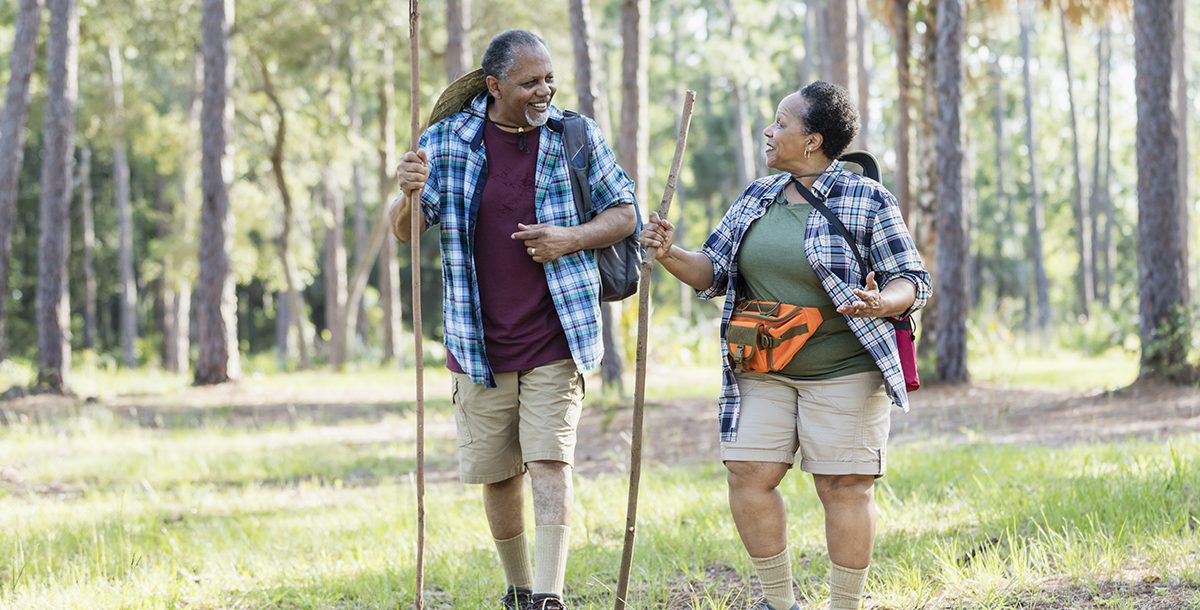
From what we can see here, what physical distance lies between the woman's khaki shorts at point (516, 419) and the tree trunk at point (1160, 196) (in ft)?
30.9

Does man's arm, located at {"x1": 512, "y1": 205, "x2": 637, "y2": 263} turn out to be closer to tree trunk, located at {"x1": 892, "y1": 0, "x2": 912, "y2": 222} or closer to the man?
the man

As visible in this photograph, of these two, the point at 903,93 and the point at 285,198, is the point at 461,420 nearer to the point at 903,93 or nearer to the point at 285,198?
the point at 903,93

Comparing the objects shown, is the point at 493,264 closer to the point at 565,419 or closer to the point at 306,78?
the point at 565,419

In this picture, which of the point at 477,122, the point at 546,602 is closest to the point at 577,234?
the point at 477,122

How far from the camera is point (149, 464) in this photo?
380 inches

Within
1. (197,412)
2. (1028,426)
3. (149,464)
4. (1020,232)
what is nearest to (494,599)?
(149,464)

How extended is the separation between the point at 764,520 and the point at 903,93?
12.7 m

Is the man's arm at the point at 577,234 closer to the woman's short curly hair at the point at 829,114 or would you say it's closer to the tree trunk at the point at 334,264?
A: the woman's short curly hair at the point at 829,114

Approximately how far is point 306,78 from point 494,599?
2060 centimetres

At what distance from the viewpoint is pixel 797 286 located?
162 inches

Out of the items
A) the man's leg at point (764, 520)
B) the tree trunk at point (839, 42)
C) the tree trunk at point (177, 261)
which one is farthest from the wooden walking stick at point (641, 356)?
the tree trunk at point (177, 261)

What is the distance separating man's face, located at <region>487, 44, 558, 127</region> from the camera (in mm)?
4215

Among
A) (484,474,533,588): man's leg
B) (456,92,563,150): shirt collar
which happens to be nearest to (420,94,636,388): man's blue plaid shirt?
(456,92,563,150): shirt collar

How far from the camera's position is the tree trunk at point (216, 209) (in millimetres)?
17422
